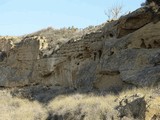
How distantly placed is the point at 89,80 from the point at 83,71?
1.55 metres

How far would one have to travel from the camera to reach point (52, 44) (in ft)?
90.6

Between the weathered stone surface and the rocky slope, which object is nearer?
the weathered stone surface

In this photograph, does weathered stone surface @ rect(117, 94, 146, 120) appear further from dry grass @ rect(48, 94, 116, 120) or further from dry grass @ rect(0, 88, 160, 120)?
dry grass @ rect(48, 94, 116, 120)

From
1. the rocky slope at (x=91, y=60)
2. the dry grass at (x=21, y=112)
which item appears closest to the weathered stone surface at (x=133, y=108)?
the rocky slope at (x=91, y=60)

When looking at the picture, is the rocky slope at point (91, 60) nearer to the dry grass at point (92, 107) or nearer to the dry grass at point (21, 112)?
the dry grass at point (92, 107)

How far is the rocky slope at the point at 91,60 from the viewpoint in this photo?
56.4 ft

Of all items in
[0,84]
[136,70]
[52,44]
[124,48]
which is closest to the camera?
[136,70]


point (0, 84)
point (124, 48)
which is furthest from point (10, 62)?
point (124, 48)

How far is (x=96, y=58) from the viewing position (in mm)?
21859

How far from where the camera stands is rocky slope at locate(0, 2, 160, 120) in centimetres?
1720

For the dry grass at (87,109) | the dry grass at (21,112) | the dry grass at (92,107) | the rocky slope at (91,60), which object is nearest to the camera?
the dry grass at (87,109)

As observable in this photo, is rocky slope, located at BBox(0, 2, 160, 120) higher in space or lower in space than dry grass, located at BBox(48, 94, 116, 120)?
higher

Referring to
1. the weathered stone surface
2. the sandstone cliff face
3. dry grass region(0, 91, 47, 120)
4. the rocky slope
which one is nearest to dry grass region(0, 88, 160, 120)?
dry grass region(0, 91, 47, 120)

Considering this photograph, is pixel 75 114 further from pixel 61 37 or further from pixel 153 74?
pixel 61 37
